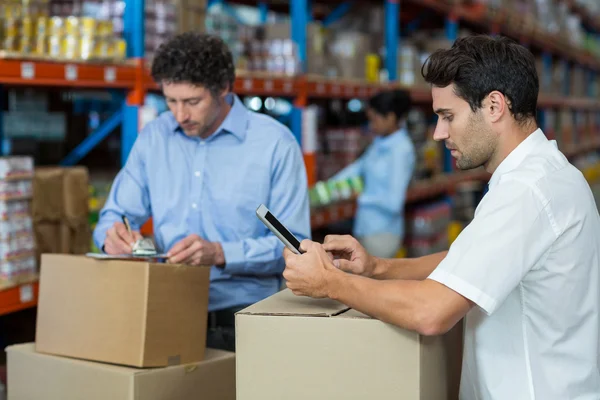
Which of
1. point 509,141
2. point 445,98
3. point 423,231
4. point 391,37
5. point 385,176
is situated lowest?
point 423,231

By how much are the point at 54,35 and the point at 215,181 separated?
110 centimetres

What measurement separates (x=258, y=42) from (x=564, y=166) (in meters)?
3.48

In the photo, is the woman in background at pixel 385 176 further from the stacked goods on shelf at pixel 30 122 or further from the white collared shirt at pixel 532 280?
the white collared shirt at pixel 532 280

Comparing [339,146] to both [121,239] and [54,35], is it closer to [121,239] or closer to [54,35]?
[54,35]

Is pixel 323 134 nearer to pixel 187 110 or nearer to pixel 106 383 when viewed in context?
pixel 187 110

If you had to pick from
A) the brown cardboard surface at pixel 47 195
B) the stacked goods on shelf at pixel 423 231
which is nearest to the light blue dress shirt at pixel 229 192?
the brown cardboard surface at pixel 47 195

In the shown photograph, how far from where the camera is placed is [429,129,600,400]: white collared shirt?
1.87m

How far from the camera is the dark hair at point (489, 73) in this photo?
2.03 m

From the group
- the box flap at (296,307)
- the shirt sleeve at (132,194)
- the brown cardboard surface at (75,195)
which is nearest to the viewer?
the box flap at (296,307)

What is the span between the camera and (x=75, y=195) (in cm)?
380

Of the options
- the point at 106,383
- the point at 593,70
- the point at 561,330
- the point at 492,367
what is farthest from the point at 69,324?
the point at 593,70

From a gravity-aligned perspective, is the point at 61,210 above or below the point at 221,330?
above

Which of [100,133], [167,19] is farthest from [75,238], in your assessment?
[167,19]

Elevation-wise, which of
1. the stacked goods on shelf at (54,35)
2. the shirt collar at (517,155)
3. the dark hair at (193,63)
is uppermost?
the stacked goods on shelf at (54,35)
